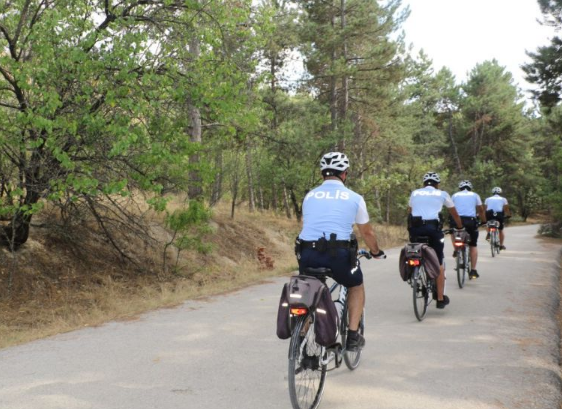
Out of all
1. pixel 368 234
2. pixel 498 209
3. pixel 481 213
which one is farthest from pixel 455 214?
pixel 498 209

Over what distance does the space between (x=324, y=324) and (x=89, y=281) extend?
9.17 metres

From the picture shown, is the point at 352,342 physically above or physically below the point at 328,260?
below

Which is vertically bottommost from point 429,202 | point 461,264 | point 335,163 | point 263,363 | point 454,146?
point 263,363

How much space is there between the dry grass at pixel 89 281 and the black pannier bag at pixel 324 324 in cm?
421

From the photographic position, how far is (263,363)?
543cm

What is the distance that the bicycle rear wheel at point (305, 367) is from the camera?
3869 mm

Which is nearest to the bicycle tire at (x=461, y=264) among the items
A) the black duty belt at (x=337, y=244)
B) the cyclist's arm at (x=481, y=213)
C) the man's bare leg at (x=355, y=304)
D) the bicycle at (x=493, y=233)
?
the cyclist's arm at (x=481, y=213)

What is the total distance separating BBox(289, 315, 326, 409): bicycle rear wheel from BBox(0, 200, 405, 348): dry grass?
13.5 ft

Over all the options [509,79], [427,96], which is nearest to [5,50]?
[427,96]

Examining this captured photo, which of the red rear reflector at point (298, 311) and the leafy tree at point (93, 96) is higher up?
the leafy tree at point (93, 96)

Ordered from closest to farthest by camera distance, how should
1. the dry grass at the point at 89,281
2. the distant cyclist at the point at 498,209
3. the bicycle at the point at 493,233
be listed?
the dry grass at the point at 89,281
the bicycle at the point at 493,233
the distant cyclist at the point at 498,209

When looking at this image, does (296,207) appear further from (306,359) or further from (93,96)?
(306,359)

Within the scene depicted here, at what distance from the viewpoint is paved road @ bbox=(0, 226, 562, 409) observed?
442 centimetres

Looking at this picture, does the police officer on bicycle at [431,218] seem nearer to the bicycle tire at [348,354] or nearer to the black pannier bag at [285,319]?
the bicycle tire at [348,354]
